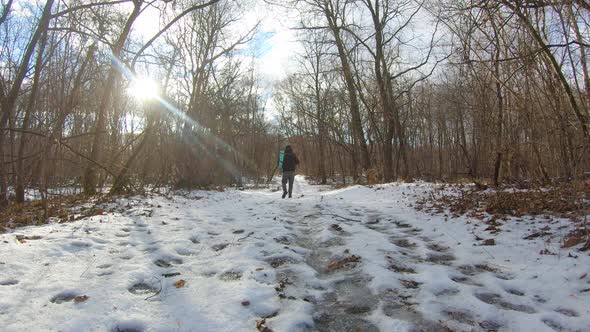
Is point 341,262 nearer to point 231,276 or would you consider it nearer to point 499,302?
point 231,276

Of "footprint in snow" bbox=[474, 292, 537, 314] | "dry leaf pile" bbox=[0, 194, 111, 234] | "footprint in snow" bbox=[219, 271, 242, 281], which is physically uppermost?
"dry leaf pile" bbox=[0, 194, 111, 234]

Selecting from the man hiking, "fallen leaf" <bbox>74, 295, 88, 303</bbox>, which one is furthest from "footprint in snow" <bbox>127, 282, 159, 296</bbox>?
the man hiking

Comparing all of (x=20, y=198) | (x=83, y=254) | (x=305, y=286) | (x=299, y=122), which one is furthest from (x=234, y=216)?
(x=299, y=122)

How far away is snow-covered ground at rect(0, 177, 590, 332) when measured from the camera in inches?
100

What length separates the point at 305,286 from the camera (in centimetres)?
333

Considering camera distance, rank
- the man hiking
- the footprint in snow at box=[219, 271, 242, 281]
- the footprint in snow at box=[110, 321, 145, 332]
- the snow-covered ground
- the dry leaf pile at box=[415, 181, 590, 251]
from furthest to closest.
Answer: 1. the man hiking
2. the dry leaf pile at box=[415, 181, 590, 251]
3. the footprint in snow at box=[219, 271, 242, 281]
4. the snow-covered ground
5. the footprint in snow at box=[110, 321, 145, 332]

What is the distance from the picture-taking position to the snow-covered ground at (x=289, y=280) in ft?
8.36

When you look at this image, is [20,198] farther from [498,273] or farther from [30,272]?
[498,273]

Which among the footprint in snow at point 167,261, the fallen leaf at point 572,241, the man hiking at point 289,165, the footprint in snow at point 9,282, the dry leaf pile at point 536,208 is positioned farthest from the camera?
the man hiking at point 289,165

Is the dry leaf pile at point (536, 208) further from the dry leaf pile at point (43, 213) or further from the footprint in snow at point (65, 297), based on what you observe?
the dry leaf pile at point (43, 213)

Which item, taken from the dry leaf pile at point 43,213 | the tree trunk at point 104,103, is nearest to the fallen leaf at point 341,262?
the dry leaf pile at point 43,213

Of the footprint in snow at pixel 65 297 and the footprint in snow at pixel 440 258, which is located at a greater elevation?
the footprint in snow at pixel 65 297

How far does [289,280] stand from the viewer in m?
3.45

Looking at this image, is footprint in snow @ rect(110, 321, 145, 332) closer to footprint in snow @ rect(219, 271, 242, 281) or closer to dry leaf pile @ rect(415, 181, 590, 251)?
footprint in snow @ rect(219, 271, 242, 281)
